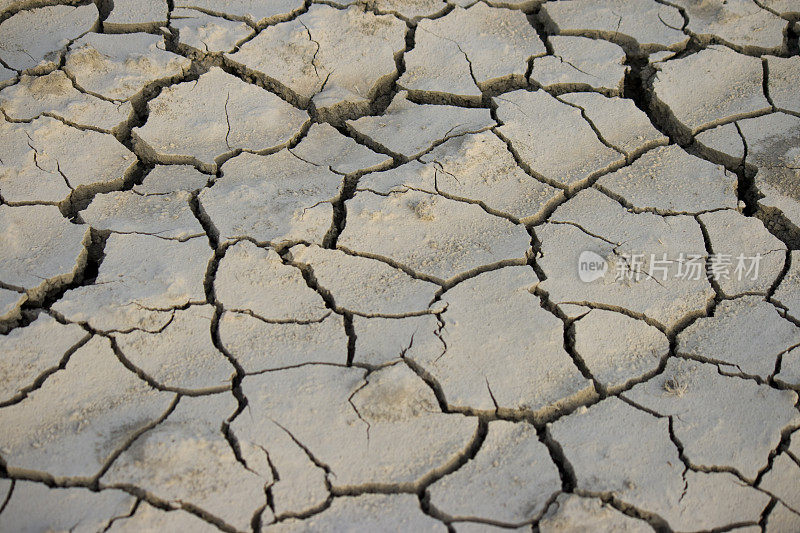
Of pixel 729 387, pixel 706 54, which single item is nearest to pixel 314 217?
pixel 729 387

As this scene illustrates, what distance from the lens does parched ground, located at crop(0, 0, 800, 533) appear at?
214 centimetres

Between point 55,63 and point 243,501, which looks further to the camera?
point 55,63

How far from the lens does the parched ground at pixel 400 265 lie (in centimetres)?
214

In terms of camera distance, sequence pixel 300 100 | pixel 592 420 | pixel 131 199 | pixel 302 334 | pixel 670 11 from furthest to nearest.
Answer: pixel 670 11, pixel 300 100, pixel 131 199, pixel 302 334, pixel 592 420

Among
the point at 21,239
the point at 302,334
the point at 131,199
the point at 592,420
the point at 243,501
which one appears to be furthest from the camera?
the point at 131,199

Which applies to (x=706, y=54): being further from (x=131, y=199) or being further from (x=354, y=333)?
(x=131, y=199)

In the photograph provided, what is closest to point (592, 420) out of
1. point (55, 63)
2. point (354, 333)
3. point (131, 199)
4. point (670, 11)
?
point (354, 333)

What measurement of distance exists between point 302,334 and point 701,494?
1.36 m

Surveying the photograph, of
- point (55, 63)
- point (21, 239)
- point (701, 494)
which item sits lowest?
point (701, 494)

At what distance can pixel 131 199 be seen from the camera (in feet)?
9.79

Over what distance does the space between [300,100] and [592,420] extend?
203 centimetres

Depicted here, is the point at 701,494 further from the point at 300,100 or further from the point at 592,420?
the point at 300,100

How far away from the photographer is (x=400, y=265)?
2.75 meters

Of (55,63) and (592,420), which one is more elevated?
(55,63)
